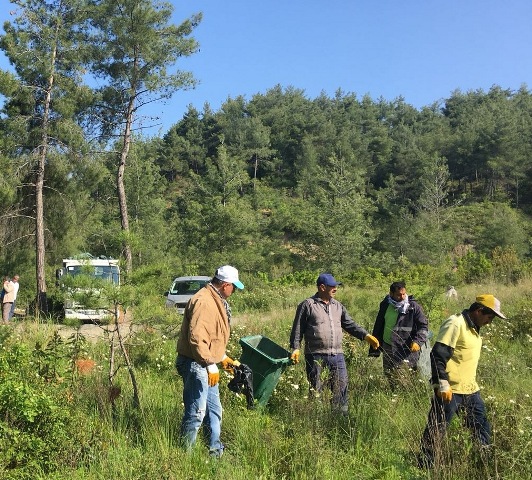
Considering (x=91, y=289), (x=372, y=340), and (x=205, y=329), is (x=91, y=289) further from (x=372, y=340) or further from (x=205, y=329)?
(x=372, y=340)

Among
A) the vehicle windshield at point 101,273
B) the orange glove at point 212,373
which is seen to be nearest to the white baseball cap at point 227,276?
the orange glove at point 212,373

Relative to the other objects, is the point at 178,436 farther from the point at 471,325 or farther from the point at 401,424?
the point at 471,325

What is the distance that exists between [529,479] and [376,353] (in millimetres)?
2935

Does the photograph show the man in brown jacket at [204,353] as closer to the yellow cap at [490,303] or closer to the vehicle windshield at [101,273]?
the vehicle windshield at [101,273]

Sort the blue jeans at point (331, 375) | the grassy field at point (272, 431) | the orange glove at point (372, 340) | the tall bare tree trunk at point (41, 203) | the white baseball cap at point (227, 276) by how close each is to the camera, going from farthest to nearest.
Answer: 1. the tall bare tree trunk at point (41, 203)
2. the orange glove at point (372, 340)
3. the blue jeans at point (331, 375)
4. the white baseball cap at point (227, 276)
5. the grassy field at point (272, 431)

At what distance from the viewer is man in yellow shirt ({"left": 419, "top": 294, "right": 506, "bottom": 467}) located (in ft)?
14.0

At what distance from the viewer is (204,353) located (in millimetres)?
4227

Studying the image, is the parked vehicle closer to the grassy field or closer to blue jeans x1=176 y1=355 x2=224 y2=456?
the grassy field

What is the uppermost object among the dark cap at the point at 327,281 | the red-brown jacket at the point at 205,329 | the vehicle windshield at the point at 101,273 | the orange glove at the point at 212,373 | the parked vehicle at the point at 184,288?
the vehicle windshield at the point at 101,273

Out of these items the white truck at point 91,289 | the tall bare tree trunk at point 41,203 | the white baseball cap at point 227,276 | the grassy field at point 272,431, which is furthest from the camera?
the tall bare tree trunk at point 41,203

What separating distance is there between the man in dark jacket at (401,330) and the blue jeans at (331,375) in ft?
2.43

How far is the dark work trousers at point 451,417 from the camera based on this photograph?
3.99m

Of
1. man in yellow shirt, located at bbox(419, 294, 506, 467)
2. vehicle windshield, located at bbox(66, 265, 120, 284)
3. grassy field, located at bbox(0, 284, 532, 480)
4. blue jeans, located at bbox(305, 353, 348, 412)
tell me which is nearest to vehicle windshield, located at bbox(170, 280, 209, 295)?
grassy field, located at bbox(0, 284, 532, 480)

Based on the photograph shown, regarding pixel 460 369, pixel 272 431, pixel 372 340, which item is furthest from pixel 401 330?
pixel 272 431
